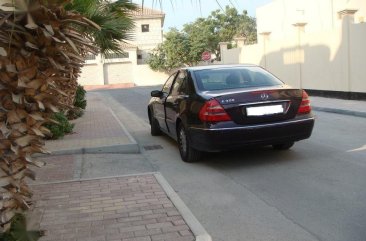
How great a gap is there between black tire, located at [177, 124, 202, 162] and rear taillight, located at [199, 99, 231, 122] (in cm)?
81

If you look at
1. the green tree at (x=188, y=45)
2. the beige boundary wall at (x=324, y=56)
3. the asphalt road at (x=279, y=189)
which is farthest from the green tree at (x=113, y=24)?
the green tree at (x=188, y=45)

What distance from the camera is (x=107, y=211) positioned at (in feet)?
16.7

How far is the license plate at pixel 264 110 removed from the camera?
6598mm

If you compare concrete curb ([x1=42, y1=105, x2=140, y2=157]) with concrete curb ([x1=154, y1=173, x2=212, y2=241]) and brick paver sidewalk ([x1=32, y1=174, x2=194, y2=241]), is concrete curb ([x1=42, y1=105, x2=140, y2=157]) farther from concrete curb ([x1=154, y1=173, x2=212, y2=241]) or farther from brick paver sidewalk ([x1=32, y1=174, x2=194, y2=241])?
concrete curb ([x1=154, y1=173, x2=212, y2=241])

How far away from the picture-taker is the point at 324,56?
1859 cm

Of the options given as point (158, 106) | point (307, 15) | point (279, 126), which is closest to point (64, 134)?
point (158, 106)

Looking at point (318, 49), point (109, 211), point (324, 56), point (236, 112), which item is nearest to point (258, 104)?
point (236, 112)

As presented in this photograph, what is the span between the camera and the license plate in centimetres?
660

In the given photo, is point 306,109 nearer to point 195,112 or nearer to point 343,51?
point 195,112

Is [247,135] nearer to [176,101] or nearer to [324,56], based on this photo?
[176,101]

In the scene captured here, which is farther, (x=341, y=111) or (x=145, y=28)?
(x=145, y=28)

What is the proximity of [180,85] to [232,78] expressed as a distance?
1.05 metres

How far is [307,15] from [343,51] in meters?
10.5

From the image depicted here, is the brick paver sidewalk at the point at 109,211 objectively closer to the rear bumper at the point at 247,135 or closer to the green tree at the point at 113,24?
the rear bumper at the point at 247,135
